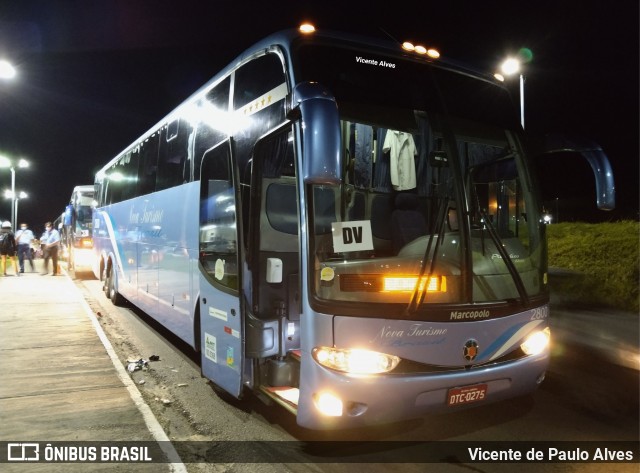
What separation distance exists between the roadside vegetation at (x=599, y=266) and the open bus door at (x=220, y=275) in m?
9.15

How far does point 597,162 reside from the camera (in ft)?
15.3

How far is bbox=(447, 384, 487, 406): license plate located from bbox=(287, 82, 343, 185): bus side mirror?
1913 mm

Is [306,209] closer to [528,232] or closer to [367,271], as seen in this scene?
[367,271]

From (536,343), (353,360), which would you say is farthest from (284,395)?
(536,343)

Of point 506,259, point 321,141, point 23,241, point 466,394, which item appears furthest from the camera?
point 23,241

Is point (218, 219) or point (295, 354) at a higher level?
point (218, 219)

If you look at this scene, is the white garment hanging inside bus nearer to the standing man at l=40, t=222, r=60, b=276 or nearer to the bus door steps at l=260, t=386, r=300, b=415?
the bus door steps at l=260, t=386, r=300, b=415

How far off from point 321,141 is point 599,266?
1102 cm

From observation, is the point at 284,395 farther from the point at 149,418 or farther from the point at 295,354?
the point at 149,418

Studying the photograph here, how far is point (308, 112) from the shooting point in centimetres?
332

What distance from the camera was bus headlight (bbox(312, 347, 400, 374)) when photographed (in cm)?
366

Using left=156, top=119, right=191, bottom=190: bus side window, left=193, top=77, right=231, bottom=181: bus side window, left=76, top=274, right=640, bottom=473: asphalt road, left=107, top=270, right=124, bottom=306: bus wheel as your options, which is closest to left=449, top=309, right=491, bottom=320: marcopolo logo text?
left=76, top=274, right=640, bottom=473: asphalt road

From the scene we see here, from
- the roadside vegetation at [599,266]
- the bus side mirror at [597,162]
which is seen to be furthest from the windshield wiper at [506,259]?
the roadside vegetation at [599,266]

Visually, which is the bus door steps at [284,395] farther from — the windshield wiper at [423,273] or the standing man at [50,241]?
the standing man at [50,241]
